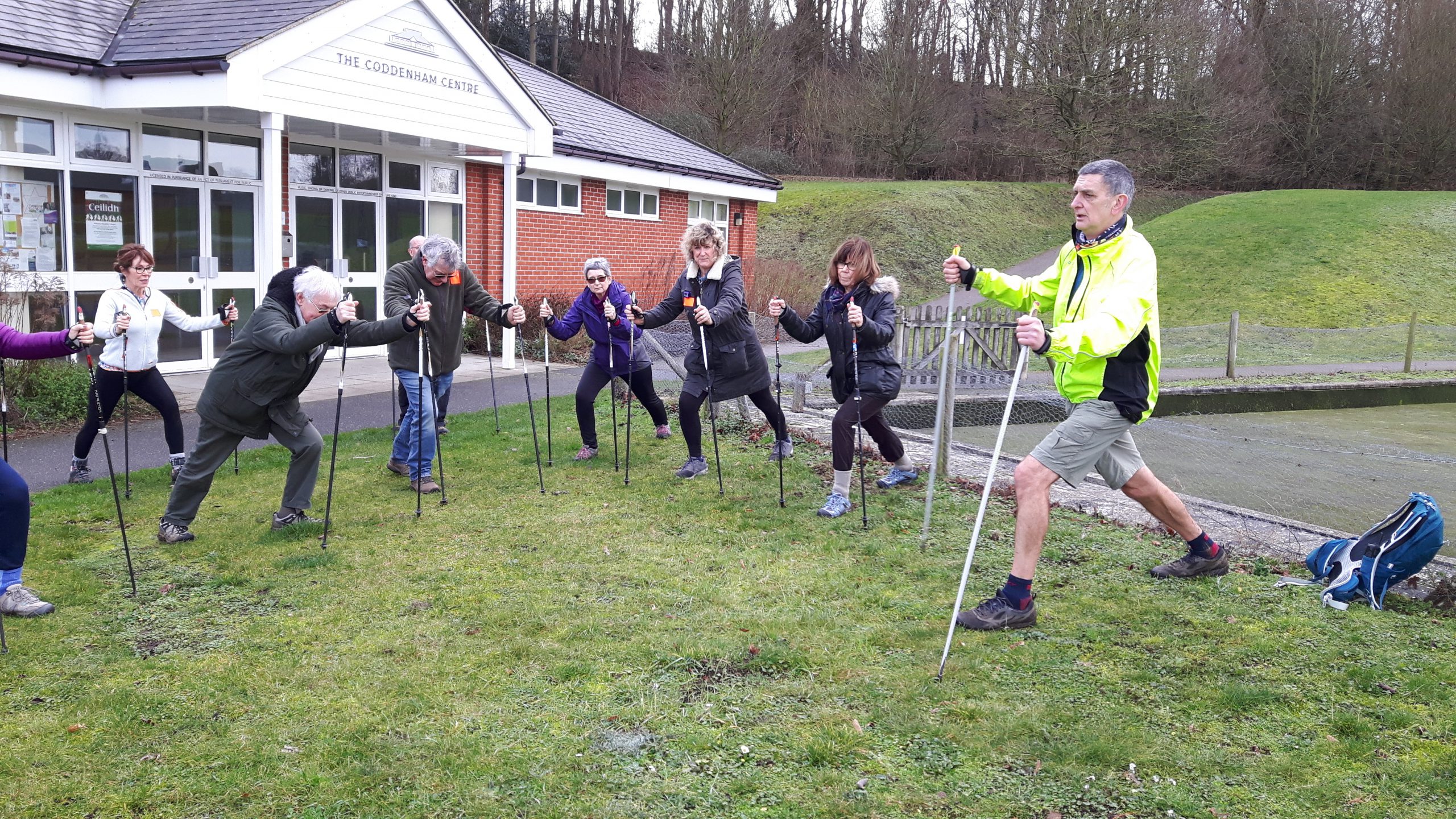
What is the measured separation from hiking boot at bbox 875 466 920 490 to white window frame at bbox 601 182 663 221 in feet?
41.4

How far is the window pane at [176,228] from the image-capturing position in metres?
12.2

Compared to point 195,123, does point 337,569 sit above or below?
below

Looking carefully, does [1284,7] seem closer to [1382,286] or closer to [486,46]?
[1382,286]

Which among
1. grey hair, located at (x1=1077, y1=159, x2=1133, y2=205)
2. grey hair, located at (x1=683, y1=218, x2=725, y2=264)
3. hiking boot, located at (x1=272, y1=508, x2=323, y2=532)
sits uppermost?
grey hair, located at (x1=1077, y1=159, x2=1133, y2=205)

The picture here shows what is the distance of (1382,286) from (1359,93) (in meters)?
19.1

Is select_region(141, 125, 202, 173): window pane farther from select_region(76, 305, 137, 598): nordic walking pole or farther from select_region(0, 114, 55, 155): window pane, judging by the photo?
select_region(76, 305, 137, 598): nordic walking pole

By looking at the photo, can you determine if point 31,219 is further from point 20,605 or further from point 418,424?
point 20,605

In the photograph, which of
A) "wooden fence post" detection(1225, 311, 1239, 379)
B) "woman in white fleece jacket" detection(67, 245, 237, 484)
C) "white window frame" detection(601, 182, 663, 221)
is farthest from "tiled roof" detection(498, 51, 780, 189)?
"wooden fence post" detection(1225, 311, 1239, 379)

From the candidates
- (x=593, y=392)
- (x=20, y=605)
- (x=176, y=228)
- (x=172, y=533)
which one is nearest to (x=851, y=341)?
Result: (x=593, y=392)

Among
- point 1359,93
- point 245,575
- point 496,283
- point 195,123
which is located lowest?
point 245,575

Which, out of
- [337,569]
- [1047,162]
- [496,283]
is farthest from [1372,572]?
[1047,162]

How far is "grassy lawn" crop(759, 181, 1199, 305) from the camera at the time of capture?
35844 millimetres

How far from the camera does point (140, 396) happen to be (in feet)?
25.5

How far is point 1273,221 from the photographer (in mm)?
36094
